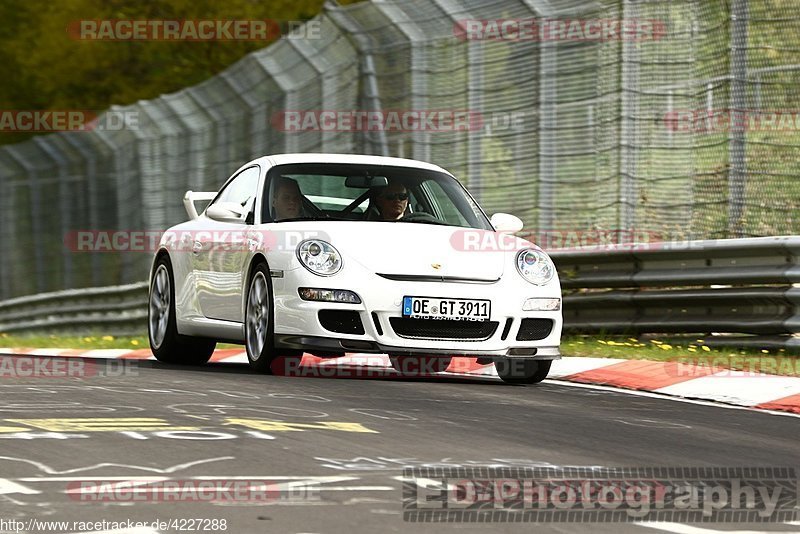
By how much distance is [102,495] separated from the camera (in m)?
5.48

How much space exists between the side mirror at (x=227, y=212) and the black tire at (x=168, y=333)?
1377mm

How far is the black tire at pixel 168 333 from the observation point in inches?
480

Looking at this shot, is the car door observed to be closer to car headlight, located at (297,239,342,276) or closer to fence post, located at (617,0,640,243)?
car headlight, located at (297,239,342,276)

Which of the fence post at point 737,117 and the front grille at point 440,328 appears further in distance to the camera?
the fence post at point 737,117

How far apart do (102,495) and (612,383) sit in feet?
19.0

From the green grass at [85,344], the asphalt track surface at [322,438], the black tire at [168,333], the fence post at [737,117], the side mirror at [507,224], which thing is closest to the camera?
the asphalt track surface at [322,438]

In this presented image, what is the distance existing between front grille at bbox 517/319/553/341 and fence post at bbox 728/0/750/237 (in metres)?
2.75

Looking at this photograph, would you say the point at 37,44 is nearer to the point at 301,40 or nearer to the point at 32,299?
the point at 32,299

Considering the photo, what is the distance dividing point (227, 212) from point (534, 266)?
2.09 metres

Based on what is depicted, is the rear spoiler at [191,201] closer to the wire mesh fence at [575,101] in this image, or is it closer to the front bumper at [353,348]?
the front bumper at [353,348]

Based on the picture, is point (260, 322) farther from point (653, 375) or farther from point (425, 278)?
point (653, 375)

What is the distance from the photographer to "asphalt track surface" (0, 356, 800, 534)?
5.27 meters

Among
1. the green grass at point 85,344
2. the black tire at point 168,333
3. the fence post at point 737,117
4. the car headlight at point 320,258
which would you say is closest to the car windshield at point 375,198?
the car headlight at point 320,258

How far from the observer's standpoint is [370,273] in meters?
9.88
